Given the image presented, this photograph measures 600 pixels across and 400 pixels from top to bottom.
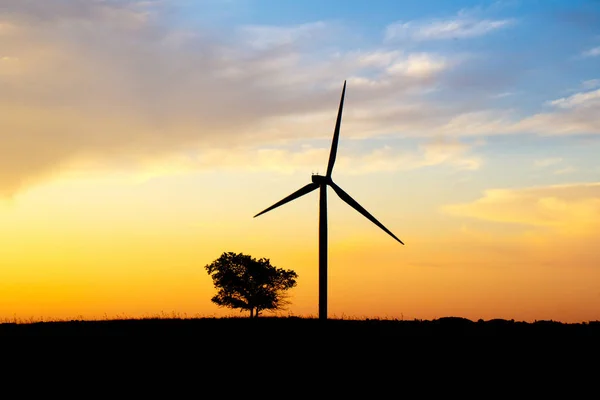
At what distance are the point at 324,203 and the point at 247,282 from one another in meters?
35.1

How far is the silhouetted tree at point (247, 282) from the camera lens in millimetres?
77750

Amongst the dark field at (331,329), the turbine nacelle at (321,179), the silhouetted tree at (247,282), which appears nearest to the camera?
the dark field at (331,329)

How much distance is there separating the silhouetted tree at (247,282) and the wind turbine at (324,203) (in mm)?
30477

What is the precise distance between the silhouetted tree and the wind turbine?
30.5 m

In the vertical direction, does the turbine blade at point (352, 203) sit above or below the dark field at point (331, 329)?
above

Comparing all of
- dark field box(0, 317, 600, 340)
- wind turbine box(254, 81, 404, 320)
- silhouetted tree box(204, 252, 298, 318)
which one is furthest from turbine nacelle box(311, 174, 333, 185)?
silhouetted tree box(204, 252, 298, 318)

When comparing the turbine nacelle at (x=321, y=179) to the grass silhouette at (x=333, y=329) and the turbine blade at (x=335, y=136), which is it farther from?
the grass silhouette at (x=333, y=329)

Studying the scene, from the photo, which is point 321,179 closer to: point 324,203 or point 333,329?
point 324,203

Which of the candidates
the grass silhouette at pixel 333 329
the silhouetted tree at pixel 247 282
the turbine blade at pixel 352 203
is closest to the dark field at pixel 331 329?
the grass silhouette at pixel 333 329

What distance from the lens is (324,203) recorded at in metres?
44.6

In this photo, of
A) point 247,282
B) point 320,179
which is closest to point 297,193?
point 320,179

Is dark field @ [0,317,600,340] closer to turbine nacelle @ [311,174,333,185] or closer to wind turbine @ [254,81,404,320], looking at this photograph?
wind turbine @ [254,81,404,320]

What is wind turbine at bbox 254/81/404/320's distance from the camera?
41781mm

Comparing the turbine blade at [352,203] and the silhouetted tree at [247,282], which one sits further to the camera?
the silhouetted tree at [247,282]
